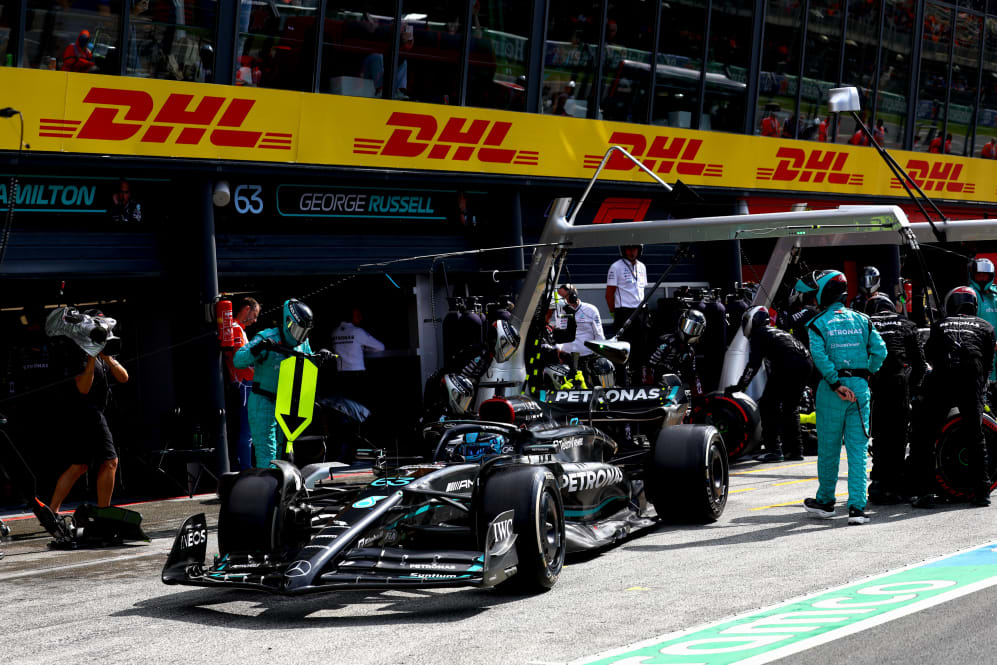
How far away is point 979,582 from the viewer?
264 inches

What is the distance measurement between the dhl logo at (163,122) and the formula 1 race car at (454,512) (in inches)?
254

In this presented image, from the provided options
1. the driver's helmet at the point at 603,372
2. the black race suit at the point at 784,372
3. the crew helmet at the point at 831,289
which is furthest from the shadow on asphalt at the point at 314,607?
the black race suit at the point at 784,372

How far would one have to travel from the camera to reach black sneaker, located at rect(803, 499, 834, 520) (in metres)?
9.48

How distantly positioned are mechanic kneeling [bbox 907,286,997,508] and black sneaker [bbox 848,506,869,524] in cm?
93

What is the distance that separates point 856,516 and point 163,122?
8391 mm

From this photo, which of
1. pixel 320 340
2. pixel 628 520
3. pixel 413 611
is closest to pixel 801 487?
pixel 628 520

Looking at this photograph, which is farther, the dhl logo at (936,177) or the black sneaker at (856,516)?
the dhl logo at (936,177)

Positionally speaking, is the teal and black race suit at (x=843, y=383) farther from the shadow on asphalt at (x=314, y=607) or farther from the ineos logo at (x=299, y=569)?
the ineos logo at (x=299, y=569)

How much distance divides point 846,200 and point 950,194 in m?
3.75

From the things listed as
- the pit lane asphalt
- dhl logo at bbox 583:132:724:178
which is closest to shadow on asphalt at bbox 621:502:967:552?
the pit lane asphalt

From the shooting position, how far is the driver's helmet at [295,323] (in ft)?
32.7

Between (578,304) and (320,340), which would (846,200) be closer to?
(578,304)

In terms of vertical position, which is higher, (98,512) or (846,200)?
(846,200)

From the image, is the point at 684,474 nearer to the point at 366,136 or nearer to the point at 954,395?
the point at 954,395
